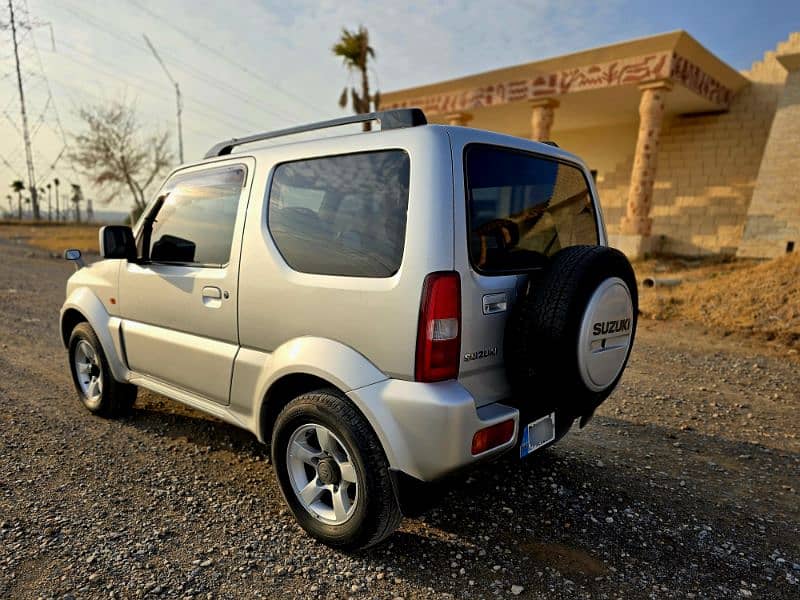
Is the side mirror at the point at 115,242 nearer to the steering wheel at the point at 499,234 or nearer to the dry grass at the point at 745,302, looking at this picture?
the steering wheel at the point at 499,234

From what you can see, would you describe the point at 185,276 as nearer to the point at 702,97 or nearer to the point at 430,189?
the point at 430,189

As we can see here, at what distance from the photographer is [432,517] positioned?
9.18 feet

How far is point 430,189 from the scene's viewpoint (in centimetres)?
211

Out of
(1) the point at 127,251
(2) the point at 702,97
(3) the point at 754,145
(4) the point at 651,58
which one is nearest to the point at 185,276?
(1) the point at 127,251

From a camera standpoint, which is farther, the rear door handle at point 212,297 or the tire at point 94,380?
the tire at point 94,380

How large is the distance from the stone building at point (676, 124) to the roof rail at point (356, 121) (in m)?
13.0

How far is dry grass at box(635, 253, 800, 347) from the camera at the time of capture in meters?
7.47

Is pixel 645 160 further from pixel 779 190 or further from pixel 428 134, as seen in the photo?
pixel 428 134

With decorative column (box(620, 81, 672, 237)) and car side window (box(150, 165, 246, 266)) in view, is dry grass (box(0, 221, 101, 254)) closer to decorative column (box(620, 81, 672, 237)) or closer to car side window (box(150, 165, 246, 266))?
decorative column (box(620, 81, 672, 237))

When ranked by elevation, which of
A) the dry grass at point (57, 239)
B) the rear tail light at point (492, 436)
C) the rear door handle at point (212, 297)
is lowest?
the dry grass at point (57, 239)

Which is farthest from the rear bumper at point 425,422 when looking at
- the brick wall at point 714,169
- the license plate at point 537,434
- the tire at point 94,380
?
the brick wall at point 714,169

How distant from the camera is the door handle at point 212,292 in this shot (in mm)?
2875

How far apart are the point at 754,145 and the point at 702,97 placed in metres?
2.33

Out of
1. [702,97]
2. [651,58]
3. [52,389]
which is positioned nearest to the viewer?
[52,389]
